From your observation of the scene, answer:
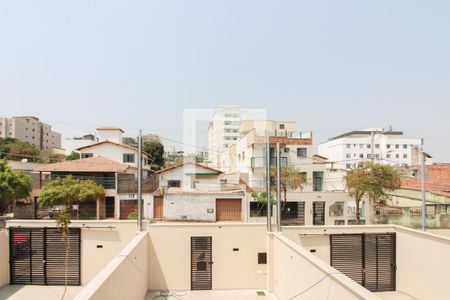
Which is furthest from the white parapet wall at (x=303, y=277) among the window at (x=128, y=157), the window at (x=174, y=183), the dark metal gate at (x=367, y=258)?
the window at (x=128, y=157)

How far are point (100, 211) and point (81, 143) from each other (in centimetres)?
3359

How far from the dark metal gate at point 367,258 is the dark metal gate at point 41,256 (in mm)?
6389

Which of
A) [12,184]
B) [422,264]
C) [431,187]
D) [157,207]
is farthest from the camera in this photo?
[431,187]

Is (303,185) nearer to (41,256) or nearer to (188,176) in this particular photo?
(188,176)

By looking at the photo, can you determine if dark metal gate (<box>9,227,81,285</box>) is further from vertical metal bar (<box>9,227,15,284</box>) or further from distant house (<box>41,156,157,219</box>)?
distant house (<box>41,156,157,219</box>)

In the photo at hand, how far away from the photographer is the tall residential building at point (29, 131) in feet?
203

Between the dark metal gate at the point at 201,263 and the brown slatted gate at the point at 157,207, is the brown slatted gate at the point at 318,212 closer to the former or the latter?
the brown slatted gate at the point at 157,207

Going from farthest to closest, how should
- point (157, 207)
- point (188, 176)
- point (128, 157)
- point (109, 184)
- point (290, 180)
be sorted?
1. point (128, 157)
2. point (188, 176)
3. point (109, 184)
4. point (157, 207)
5. point (290, 180)

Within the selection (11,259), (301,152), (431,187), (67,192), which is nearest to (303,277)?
(11,259)

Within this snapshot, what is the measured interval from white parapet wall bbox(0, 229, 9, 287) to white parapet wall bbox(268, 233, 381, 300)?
641 centimetres

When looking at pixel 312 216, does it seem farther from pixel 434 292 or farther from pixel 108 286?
pixel 108 286

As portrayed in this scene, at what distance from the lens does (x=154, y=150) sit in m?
34.0

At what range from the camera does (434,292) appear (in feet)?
21.9

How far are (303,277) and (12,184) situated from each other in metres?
17.6
